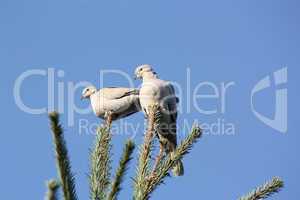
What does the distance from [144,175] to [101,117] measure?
15.2 ft

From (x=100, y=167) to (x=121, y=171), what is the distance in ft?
1.99

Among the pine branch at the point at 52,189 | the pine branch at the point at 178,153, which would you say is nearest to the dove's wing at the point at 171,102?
the pine branch at the point at 178,153

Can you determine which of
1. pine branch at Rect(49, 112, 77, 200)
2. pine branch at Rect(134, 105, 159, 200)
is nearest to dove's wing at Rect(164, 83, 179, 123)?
pine branch at Rect(134, 105, 159, 200)

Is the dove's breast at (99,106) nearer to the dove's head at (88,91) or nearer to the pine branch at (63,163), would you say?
the dove's head at (88,91)

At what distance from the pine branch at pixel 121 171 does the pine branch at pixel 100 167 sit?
0.31m

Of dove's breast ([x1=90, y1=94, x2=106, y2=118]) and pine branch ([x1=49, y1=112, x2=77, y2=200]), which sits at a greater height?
pine branch ([x1=49, y1=112, x2=77, y2=200])

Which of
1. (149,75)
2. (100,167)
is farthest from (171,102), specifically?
(100,167)

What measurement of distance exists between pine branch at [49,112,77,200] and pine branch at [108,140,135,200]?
21 centimetres

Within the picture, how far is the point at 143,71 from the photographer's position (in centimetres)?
826

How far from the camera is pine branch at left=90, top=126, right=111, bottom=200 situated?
3680 millimetres

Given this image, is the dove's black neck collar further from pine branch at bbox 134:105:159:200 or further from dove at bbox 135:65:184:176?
pine branch at bbox 134:105:159:200

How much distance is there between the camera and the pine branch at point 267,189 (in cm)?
358

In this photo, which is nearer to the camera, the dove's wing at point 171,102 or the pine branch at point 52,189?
the pine branch at point 52,189

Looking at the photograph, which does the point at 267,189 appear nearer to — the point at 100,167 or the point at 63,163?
the point at 100,167
